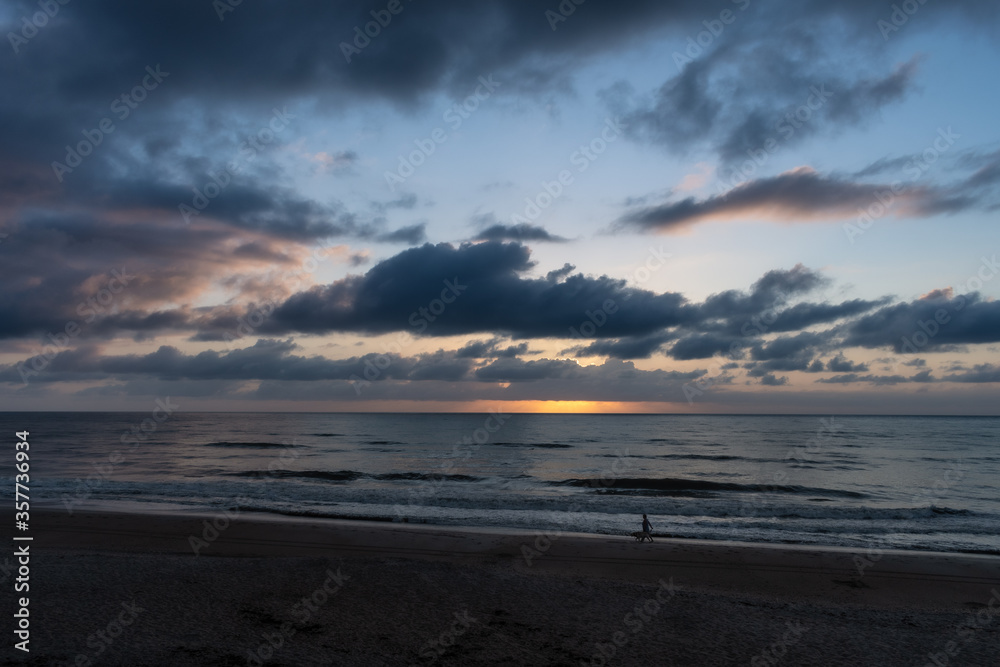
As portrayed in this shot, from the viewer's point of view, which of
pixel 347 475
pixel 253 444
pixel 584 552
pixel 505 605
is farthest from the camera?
pixel 253 444

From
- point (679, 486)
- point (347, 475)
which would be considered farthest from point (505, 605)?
point (347, 475)

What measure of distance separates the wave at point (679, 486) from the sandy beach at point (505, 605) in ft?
57.1

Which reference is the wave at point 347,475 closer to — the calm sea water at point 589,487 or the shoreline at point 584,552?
the calm sea water at point 589,487

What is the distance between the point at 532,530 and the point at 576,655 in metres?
12.8

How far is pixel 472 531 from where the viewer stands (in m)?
20.3

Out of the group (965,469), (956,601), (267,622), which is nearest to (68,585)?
(267,622)

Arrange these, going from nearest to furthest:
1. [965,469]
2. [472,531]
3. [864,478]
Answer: [472,531], [864,478], [965,469]

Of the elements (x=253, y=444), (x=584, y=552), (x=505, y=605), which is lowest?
(x=253, y=444)

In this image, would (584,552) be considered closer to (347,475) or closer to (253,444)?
(347,475)

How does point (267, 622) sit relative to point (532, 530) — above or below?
above

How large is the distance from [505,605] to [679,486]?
3016 centimetres

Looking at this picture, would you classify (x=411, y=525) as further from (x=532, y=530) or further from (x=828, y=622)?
(x=828, y=622)

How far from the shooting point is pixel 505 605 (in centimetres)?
1080

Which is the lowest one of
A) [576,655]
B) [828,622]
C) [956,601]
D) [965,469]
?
[965,469]
